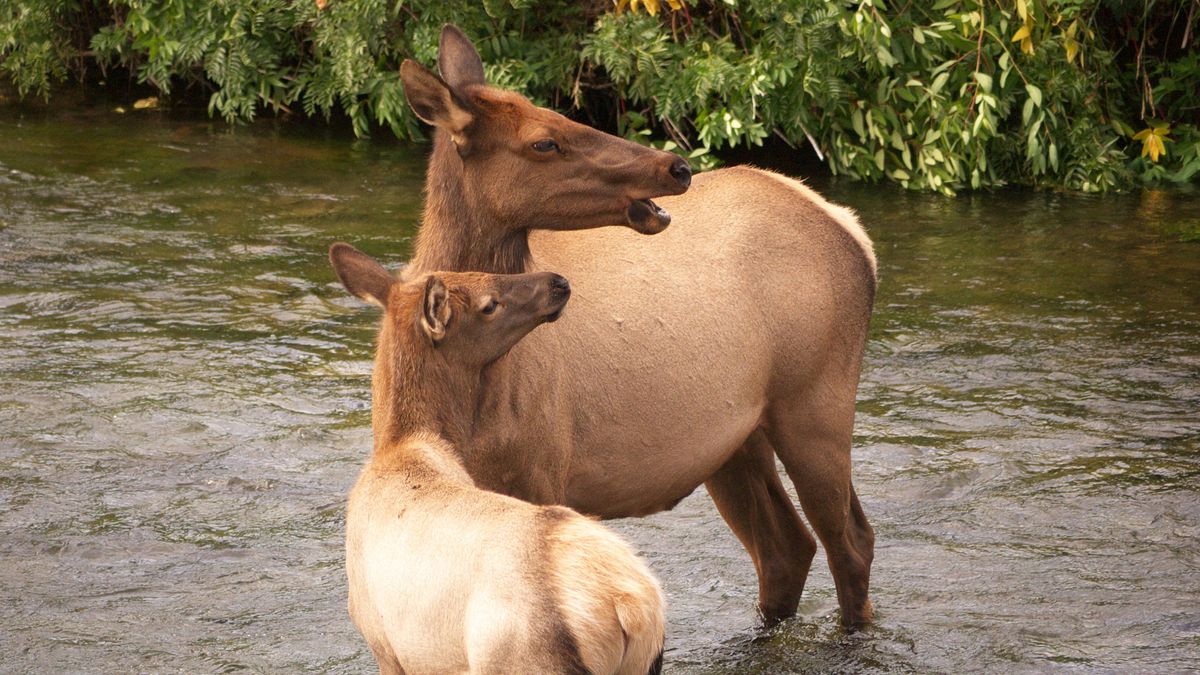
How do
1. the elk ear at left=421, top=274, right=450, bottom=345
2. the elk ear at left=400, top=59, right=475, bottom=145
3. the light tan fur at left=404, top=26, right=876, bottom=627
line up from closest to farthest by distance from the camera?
the elk ear at left=421, top=274, right=450, bottom=345
the elk ear at left=400, top=59, right=475, bottom=145
the light tan fur at left=404, top=26, right=876, bottom=627

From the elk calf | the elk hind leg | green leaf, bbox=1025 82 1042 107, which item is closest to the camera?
the elk calf

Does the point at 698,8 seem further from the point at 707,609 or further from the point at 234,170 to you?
the point at 707,609

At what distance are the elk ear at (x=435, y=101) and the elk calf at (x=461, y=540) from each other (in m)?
0.44

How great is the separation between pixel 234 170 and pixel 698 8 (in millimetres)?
3992

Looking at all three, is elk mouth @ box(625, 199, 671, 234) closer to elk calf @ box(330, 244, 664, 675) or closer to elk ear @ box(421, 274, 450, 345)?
elk calf @ box(330, 244, 664, 675)

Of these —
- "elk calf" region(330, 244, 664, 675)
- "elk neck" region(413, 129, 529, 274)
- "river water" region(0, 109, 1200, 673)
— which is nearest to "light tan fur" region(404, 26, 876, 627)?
"elk neck" region(413, 129, 529, 274)

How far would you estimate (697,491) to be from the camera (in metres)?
7.22

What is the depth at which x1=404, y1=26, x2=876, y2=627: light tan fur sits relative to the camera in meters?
4.59

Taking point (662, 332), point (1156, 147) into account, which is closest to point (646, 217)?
point (662, 332)

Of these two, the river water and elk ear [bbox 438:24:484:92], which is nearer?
elk ear [bbox 438:24:484:92]

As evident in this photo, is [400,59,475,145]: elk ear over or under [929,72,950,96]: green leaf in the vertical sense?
over

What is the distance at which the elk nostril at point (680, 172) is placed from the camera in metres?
4.60

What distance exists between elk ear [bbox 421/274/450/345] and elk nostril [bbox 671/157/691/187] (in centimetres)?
77

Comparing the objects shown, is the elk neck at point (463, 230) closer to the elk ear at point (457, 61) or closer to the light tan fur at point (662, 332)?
the light tan fur at point (662, 332)
